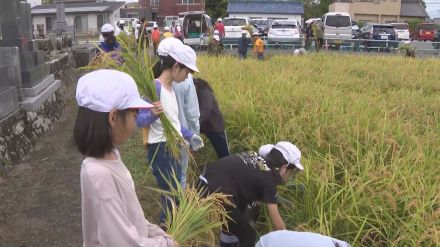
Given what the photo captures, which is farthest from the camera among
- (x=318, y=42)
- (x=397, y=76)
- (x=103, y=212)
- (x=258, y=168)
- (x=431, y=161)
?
(x=318, y=42)

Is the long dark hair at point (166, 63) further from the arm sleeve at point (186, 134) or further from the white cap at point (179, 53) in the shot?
the arm sleeve at point (186, 134)

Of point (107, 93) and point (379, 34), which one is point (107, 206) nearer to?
point (107, 93)

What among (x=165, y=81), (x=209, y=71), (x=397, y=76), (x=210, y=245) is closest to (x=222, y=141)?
(x=165, y=81)

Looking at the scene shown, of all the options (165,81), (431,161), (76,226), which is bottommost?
(76,226)

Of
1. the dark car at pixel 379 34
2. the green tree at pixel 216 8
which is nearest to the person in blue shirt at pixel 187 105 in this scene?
the dark car at pixel 379 34

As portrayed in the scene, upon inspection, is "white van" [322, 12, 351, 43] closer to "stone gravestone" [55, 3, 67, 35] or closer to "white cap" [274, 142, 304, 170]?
"stone gravestone" [55, 3, 67, 35]

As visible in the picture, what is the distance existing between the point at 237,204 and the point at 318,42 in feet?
57.0

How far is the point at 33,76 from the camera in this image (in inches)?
249

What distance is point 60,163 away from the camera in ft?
16.9

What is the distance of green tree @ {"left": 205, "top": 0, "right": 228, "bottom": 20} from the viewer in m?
50.1

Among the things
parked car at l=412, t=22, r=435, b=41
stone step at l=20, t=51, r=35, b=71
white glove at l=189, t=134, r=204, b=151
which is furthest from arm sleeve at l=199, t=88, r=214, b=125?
parked car at l=412, t=22, r=435, b=41


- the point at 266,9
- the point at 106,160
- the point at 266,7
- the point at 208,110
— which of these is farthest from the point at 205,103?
the point at 266,7

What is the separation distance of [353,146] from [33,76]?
4.50 metres

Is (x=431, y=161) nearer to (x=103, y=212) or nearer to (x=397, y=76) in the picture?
(x=103, y=212)
